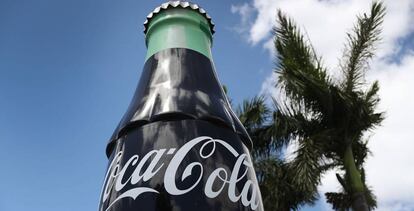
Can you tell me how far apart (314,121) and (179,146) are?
6.94m

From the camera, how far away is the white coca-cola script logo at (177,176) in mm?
2902

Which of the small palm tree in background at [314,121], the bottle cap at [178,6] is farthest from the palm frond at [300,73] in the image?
the bottle cap at [178,6]

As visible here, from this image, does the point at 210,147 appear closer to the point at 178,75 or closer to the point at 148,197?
the point at 148,197

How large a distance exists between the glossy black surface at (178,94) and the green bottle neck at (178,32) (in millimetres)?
85

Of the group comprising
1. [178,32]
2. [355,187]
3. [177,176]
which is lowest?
[177,176]

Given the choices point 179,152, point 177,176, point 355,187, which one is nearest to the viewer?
point 177,176

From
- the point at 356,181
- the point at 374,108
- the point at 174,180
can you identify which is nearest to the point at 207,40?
the point at 174,180

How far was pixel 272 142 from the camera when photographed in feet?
34.4

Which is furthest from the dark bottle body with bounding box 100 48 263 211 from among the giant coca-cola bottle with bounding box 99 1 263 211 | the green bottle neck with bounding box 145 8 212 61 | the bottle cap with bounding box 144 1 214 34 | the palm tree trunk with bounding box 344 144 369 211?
the palm tree trunk with bounding box 344 144 369 211

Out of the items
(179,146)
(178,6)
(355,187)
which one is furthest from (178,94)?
(355,187)

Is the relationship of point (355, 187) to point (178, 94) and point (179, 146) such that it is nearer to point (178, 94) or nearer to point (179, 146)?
point (178, 94)

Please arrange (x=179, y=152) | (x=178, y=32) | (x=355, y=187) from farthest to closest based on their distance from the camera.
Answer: (x=355, y=187), (x=178, y=32), (x=179, y=152)

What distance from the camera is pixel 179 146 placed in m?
3.05

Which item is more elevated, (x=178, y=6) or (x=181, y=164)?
(x=178, y=6)
